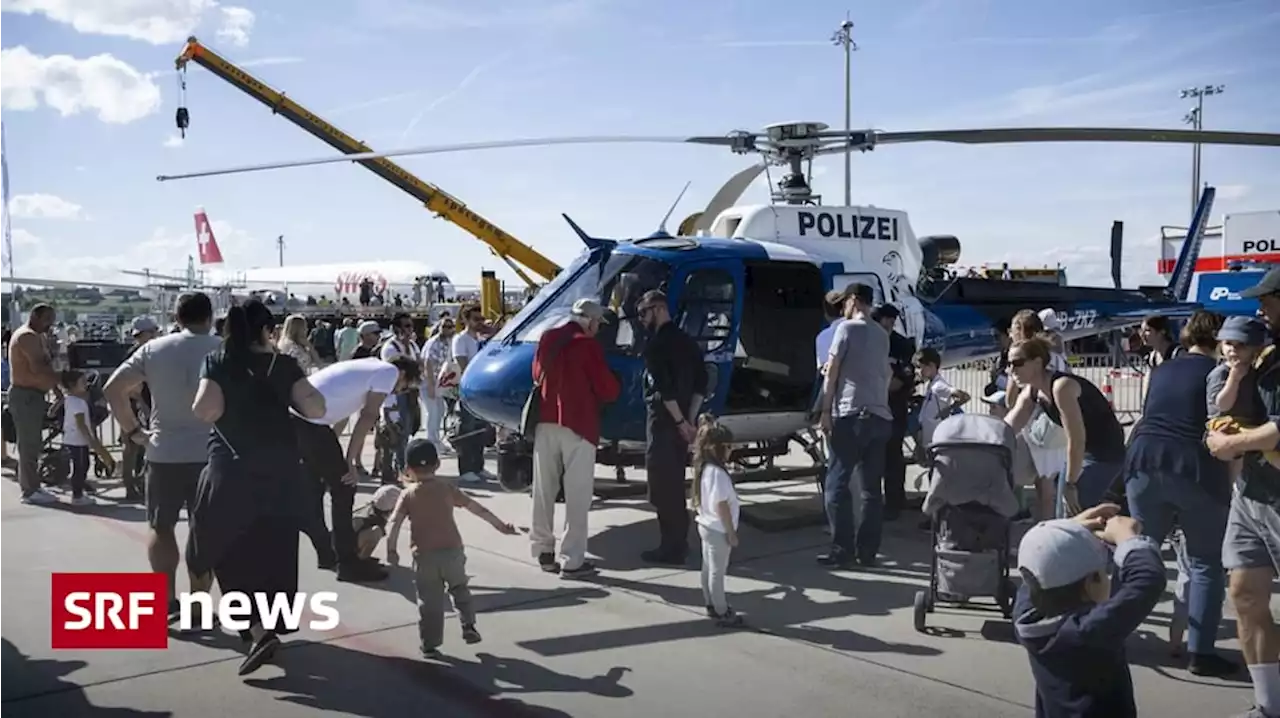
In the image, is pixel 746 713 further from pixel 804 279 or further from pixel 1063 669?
pixel 804 279

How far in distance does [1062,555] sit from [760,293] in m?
5.30

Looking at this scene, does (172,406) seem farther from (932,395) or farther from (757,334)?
(932,395)

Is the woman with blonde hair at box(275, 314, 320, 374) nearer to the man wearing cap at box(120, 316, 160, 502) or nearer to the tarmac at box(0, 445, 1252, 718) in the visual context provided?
the man wearing cap at box(120, 316, 160, 502)

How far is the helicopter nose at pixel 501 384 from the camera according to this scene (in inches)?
276

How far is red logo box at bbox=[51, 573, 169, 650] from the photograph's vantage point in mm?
4918

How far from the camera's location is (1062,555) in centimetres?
274

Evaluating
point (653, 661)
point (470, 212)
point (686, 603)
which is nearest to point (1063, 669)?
point (653, 661)

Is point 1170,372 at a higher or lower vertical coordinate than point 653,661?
higher

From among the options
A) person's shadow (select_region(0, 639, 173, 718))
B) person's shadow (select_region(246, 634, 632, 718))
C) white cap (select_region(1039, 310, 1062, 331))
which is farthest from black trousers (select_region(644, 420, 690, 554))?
white cap (select_region(1039, 310, 1062, 331))

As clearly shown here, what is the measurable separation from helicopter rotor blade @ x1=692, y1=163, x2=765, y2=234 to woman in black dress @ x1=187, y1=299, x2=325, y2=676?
550 centimetres

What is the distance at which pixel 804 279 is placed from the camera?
8.16m

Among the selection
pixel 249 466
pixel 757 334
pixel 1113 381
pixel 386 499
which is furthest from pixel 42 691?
pixel 1113 381

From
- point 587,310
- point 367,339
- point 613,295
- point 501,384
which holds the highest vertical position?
point 613,295

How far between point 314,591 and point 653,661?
2.24 meters
